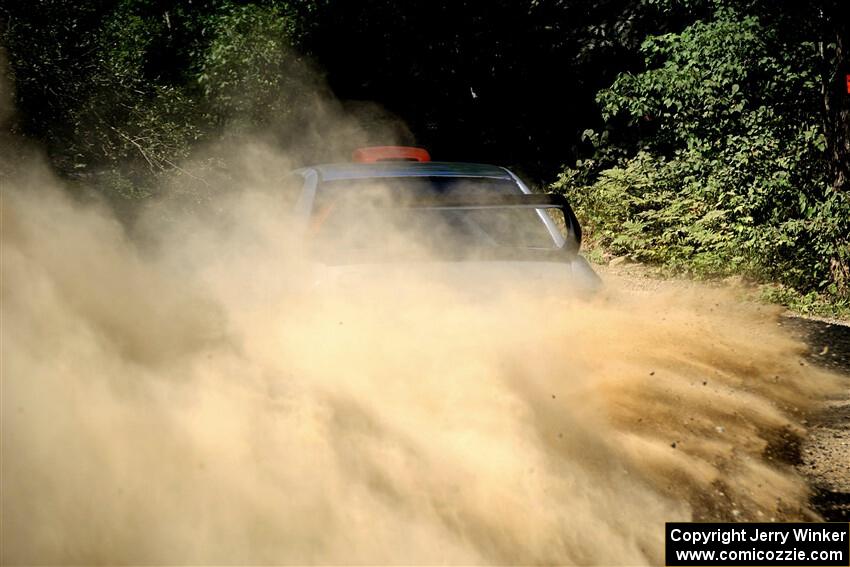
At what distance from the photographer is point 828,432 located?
16.5 ft

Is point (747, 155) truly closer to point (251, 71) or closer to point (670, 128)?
point (670, 128)

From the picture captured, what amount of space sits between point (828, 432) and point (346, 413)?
8.89 feet

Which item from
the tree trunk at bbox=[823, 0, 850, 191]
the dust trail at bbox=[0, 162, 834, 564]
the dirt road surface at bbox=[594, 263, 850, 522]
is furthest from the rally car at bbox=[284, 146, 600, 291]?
the tree trunk at bbox=[823, 0, 850, 191]

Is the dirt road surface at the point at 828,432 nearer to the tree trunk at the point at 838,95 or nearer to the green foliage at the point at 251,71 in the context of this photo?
the tree trunk at the point at 838,95

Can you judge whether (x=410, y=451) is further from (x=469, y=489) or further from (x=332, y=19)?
(x=332, y=19)

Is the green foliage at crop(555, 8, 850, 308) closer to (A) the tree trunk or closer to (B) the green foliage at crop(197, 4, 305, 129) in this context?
(A) the tree trunk

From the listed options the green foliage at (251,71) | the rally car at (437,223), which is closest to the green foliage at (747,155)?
the rally car at (437,223)

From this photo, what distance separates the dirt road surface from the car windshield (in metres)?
1.92

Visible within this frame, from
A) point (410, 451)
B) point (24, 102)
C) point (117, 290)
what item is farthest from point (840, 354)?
point (24, 102)

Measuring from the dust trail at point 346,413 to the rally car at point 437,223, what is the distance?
13 centimetres

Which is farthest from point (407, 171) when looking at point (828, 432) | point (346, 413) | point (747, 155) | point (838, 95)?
point (747, 155)

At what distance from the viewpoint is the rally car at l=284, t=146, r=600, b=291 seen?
526cm

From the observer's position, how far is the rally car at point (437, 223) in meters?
5.26

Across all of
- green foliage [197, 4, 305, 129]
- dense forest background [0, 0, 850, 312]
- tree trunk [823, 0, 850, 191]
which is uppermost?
tree trunk [823, 0, 850, 191]
